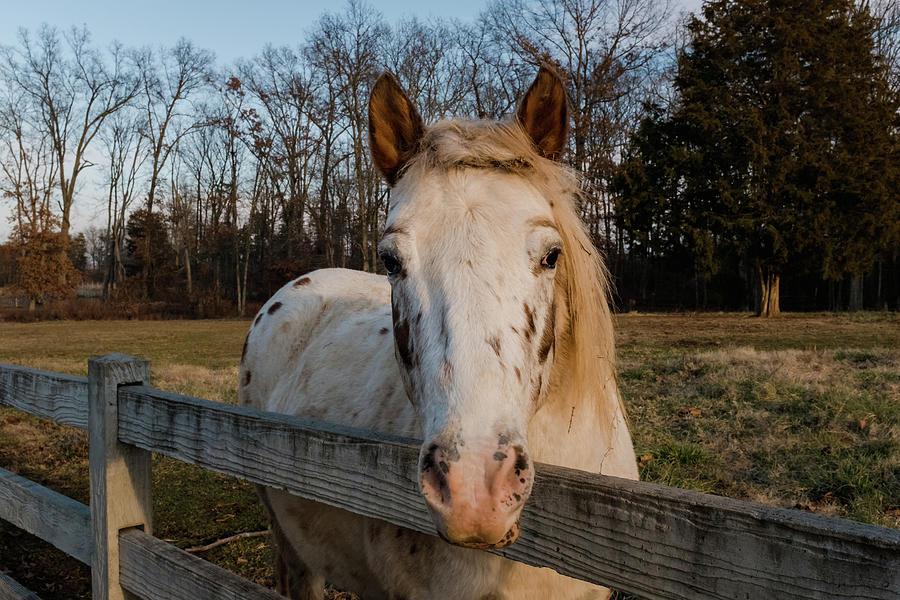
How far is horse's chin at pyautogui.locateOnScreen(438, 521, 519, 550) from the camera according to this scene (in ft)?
3.99

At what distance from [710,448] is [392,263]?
4.74m

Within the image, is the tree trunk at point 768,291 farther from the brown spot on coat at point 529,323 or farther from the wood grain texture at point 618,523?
the wood grain texture at point 618,523

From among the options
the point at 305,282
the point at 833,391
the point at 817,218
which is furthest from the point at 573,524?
the point at 817,218

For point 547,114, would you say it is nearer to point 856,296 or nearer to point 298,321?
point 298,321

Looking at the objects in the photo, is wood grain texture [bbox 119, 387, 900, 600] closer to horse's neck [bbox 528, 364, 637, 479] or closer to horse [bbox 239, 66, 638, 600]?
horse [bbox 239, 66, 638, 600]

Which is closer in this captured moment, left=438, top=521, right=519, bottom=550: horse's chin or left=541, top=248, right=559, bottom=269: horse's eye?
left=438, top=521, right=519, bottom=550: horse's chin

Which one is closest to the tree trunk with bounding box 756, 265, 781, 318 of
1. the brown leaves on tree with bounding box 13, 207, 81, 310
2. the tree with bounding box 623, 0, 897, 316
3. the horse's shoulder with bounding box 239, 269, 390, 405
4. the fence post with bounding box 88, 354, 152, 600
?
the tree with bounding box 623, 0, 897, 316

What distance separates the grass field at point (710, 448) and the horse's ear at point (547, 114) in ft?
11.2

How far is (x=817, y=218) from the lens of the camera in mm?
21875

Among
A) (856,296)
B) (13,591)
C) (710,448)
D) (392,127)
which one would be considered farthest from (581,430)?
(856,296)

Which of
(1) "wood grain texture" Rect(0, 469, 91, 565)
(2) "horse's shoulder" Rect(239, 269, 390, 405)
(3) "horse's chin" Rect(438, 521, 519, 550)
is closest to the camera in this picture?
(3) "horse's chin" Rect(438, 521, 519, 550)

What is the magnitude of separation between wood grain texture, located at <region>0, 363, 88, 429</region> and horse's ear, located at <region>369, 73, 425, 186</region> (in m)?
1.48

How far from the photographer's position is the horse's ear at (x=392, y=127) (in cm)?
208

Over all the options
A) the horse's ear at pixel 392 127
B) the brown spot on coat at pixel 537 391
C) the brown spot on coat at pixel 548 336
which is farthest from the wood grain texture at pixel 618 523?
the horse's ear at pixel 392 127
